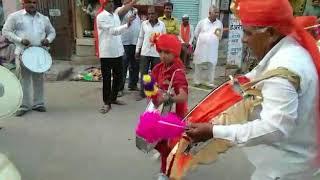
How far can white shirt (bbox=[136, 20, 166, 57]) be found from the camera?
7289 millimetres

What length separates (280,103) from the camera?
1628 mm

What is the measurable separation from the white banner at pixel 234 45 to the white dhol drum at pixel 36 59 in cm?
421

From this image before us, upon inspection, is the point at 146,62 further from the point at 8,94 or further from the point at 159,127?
the point at 159,127

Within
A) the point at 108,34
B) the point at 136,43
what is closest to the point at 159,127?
the point at 108,34

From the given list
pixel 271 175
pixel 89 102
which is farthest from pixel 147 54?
pixel 271 175

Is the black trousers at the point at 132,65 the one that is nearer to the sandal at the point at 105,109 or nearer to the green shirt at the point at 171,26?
the green shirt at the point at 171,26

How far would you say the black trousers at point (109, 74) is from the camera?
261 inches

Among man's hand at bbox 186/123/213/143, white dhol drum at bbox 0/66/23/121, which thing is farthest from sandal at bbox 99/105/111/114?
man's hand at bbox 186/123/213/143

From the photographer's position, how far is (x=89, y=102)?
713 centimetres

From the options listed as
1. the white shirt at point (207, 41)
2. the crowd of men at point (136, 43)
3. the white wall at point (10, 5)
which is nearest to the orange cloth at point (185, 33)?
the crowd of men at point (136, 43)

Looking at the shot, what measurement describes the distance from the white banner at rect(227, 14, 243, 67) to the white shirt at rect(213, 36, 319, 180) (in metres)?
7.07

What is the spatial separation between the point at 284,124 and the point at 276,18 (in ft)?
1.44

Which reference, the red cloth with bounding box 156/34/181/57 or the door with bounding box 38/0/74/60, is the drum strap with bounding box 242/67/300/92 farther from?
the door with bounding box 38/0/74/60

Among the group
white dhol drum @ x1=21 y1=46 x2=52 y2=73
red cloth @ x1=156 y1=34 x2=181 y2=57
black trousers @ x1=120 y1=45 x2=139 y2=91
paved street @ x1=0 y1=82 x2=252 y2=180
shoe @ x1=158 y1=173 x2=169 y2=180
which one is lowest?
paved street @ x1=0 y1=82 x2=252 y2=180
